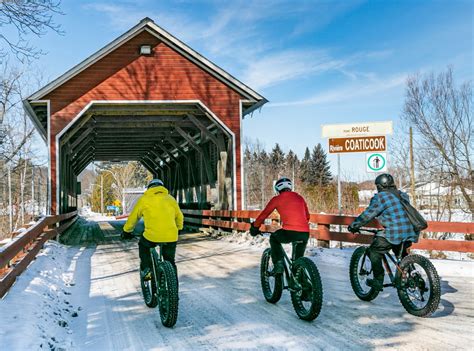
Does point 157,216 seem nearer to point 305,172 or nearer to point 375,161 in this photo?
point 375,161

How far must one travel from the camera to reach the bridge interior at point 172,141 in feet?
55.7

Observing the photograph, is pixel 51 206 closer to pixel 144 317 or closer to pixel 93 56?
pixel 93 56

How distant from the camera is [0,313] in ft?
16.0

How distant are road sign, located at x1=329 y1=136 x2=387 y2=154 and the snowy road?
310 centimetres

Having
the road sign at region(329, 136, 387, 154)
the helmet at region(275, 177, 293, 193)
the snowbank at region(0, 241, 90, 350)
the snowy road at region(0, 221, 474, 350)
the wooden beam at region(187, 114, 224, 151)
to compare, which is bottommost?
the snowy road at region(0, 221, 474, 350)

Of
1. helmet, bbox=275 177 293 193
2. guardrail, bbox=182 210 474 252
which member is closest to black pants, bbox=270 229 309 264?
helmet, bbox=275 177 293 193

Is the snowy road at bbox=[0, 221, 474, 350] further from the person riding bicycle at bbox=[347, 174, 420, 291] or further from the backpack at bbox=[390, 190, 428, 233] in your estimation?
the backpack at bbox=[390, 190, 428, 233]

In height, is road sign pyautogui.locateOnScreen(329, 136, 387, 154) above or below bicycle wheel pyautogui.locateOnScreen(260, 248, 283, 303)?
above

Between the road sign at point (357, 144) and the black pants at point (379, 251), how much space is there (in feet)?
17.7

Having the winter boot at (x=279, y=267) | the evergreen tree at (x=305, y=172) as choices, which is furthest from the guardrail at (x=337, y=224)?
the evergreen tree at (x=305, y=172)

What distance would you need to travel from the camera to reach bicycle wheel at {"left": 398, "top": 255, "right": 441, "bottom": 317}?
524 centimetres

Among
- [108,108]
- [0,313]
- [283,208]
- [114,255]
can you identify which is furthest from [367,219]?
[108,108]

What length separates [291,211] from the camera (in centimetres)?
594

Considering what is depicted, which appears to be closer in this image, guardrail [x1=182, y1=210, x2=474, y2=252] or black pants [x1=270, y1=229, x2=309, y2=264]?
black pants [x1=270, y1=229, x2=309, y2=264]
